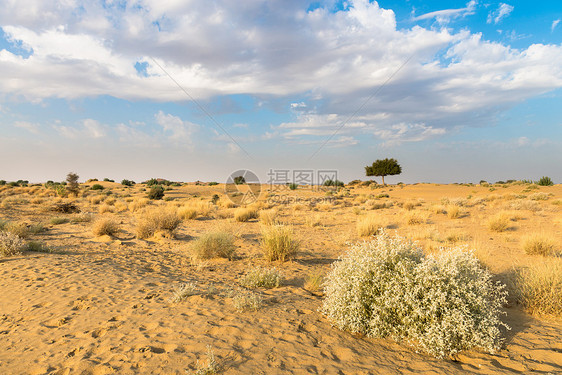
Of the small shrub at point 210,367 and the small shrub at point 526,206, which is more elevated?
the small shrub at point 526,206

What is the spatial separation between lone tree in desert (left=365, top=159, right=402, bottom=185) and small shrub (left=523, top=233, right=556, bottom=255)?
45.0 meters

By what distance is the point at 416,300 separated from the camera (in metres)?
4.28

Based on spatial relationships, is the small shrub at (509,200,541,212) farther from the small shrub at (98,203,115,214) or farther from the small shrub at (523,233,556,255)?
the small shrub at (98,203,115,214)

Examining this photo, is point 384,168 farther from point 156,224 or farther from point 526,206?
point 156,224

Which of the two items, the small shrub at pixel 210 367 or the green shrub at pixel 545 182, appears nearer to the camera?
the small shrub at pixel 210 367

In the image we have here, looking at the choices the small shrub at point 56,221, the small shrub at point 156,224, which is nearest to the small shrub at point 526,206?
the small shrub at point 156,224

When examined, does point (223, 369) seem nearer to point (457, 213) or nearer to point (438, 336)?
point (438, 336)

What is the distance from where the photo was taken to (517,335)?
15.7 feet

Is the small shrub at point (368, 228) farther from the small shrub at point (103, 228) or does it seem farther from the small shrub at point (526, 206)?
the small shrub at point (526, 206)

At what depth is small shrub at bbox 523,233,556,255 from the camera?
9.38 meters

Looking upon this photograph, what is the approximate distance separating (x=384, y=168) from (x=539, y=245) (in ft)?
149

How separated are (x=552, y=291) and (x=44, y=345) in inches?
323

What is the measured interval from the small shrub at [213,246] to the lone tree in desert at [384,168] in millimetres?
48164

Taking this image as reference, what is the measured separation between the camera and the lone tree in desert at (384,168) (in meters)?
53.1
